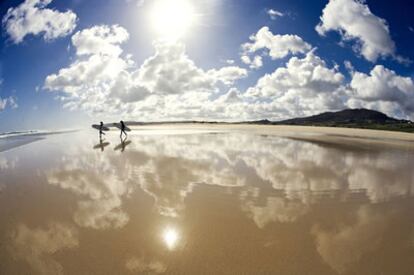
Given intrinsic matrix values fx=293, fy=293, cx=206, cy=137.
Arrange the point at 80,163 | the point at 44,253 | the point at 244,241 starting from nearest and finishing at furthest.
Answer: the point at 44,253
the point at 244,241
the point at 80,163

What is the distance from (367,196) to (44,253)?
9141 mm

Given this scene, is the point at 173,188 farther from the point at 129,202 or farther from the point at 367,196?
the point at 367,196

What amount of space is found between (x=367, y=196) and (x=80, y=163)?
14302 mm

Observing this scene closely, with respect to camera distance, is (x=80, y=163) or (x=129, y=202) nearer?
(x=129, y=202)

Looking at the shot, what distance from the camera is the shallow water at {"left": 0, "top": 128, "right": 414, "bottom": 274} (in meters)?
5.20

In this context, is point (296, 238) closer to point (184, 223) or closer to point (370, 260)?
point (370, 260)

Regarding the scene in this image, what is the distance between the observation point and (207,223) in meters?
7.05

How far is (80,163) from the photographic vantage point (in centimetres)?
1664

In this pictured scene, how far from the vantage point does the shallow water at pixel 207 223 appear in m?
5.20

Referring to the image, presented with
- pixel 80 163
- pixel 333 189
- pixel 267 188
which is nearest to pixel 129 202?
pixel 267 188

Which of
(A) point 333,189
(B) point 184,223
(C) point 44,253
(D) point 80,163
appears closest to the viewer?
(C) point 44,253

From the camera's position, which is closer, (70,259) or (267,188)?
(70,259)

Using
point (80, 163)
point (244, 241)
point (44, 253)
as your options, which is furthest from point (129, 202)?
point (80, 163)

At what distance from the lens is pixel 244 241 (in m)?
6.03
